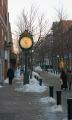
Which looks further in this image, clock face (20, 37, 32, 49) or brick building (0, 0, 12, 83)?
brick building (0, 0, 12, 83)

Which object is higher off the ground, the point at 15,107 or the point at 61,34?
the point at 61,34

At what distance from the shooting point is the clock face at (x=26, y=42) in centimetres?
3186

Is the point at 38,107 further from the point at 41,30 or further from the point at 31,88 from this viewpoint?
the point at 41,30

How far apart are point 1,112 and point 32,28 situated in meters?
38.0

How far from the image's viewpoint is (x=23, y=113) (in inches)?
647

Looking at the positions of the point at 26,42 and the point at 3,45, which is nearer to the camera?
the point at 26,42

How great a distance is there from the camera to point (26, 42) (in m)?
32.1

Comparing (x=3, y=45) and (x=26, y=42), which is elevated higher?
(x=26, y=42)

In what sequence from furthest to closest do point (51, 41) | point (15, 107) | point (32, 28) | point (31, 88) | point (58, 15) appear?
point (51, 41)
point (58, 15)
point (32, 28)
point (31, 88)
point (15, 107)

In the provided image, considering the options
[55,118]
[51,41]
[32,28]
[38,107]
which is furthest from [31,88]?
[51,41]

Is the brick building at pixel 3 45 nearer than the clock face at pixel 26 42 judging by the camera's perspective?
No

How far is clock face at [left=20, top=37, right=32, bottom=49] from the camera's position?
3186 cm

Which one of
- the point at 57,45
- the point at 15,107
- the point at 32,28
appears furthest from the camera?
the point at 57,45

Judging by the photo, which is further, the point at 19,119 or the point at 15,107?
the point at 15,107
